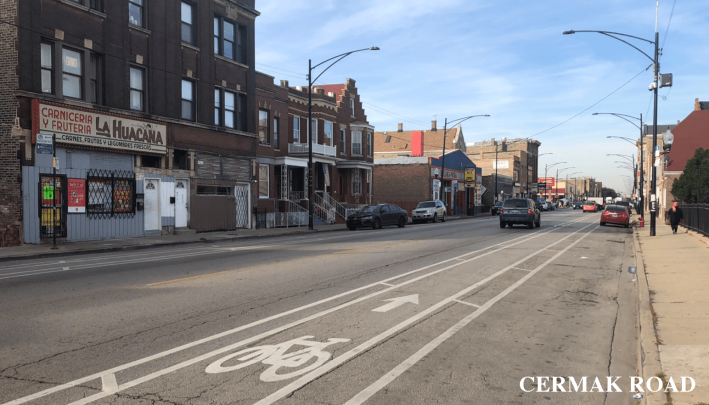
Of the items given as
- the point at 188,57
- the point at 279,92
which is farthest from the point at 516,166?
the point at 188,57

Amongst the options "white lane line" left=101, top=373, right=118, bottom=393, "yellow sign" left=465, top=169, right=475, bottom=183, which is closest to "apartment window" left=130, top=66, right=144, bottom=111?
"white lane line" left=101, top=373, right=118, bottom=393

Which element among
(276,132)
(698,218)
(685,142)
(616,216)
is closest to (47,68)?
(276,132)

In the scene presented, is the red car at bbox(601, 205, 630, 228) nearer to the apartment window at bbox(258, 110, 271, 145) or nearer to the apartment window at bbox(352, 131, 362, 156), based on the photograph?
the apartment window at bbox(352, 131, 362, 156)

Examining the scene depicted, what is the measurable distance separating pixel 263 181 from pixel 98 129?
13.1 meters

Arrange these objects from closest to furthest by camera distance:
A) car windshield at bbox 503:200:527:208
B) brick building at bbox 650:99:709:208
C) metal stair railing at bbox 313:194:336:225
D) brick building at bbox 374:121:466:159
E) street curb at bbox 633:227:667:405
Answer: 1. street curb at bbox 633:227:667:405
2. car windshield at bbox 503:200:527:208
3. metal stair railing at bbox 313:194:336:225
4. brick building at bbox 650:99:709:208
5. brick building at bbox 374:121:466:159

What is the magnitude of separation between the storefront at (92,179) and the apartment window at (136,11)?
4.35 m

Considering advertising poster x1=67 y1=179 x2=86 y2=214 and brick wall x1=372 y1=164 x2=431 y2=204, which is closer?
advertising poster x1=67 y1=179 x2=86 y2=214

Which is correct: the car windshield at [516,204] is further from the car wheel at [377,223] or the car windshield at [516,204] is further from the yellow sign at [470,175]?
the yellow sign at [470,175]

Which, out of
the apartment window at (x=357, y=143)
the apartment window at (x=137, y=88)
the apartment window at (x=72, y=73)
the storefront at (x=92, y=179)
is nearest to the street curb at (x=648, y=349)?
the storefront at (x=92, y=179)

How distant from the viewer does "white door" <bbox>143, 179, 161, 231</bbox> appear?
23.4m

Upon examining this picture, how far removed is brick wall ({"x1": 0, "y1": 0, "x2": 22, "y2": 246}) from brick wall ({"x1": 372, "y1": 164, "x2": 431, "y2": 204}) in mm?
40055

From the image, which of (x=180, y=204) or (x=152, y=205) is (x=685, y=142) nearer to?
(x=180, y=204)

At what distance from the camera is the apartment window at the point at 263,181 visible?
32906 mm

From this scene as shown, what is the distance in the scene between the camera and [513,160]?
339ft
